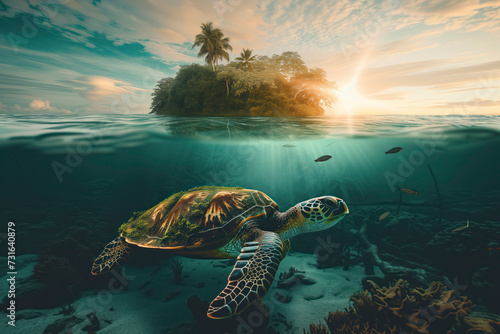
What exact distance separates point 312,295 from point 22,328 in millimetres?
5135

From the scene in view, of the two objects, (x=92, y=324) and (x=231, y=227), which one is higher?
(x=231, y=227)

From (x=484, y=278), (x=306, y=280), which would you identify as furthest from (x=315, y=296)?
(x=484, y=278)

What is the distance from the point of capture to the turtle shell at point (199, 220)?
3061 mm

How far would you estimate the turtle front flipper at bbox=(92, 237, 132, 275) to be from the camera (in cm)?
359

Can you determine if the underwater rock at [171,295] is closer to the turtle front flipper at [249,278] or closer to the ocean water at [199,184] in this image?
the ocean water at [199,184]

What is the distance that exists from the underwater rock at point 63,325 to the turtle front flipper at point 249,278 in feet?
10.1

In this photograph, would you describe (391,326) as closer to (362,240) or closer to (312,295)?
(312,295)

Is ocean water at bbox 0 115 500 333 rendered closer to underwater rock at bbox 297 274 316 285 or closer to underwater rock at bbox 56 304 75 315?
underwater rock at bbox 56 304 75 315

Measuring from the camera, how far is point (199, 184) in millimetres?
9898

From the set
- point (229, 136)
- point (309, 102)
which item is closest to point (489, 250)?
point (229, 136)

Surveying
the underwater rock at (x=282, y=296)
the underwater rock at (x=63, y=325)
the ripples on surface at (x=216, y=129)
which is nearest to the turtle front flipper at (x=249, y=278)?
the underwater rock at (x=282, y=296)

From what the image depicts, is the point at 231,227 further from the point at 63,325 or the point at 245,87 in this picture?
the point at 245,87

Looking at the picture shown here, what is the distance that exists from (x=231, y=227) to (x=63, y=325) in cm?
330

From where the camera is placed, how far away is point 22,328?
3.07 m
